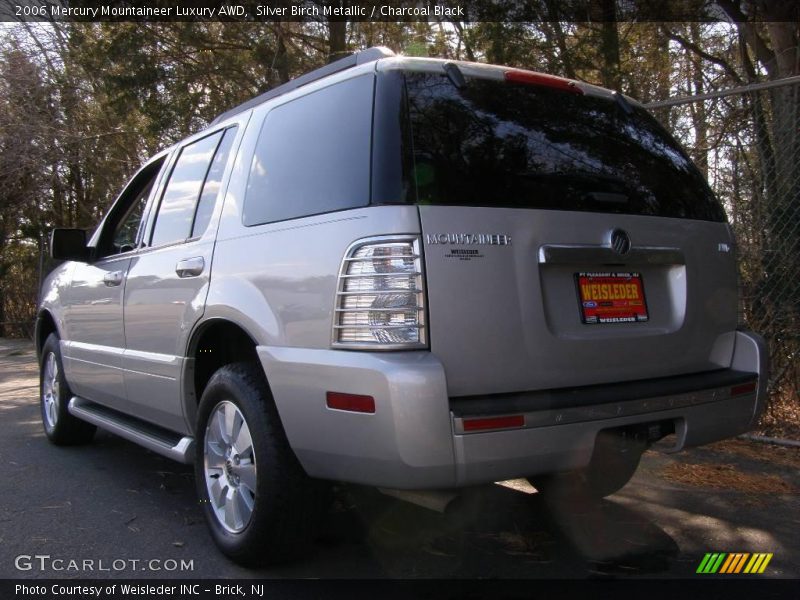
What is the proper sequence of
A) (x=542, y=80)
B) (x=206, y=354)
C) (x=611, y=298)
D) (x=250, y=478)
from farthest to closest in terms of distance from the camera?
(x=206, y=354) → (x=542, y=80) → (x=250, y=478) → (x=611, y=298)

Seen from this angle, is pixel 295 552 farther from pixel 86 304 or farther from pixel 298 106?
pixel 86 304

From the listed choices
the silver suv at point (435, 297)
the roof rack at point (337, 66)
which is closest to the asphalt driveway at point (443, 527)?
the silver suv at point (435, 297)

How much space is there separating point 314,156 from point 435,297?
0.92m

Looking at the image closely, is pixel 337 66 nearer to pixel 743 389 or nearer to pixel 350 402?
pixel 350 402

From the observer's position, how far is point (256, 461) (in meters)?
2.94

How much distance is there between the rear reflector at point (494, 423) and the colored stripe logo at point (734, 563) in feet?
4.32

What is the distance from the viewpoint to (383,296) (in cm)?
253

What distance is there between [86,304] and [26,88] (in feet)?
45.7

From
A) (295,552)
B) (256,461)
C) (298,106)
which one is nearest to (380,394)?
(256,461)

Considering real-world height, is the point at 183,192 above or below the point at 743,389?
above

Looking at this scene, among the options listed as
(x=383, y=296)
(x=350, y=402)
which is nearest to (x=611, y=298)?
(x=383, y=296)

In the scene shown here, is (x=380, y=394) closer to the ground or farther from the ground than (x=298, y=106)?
closer to the ground

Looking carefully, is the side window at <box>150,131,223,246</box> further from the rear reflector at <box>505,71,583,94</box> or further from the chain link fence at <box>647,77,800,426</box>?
the chain link fence at <box>647,77,800,426</box>

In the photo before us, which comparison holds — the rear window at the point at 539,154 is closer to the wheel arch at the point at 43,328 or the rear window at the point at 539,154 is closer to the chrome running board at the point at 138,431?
the chrome running board at the point at 138,431
